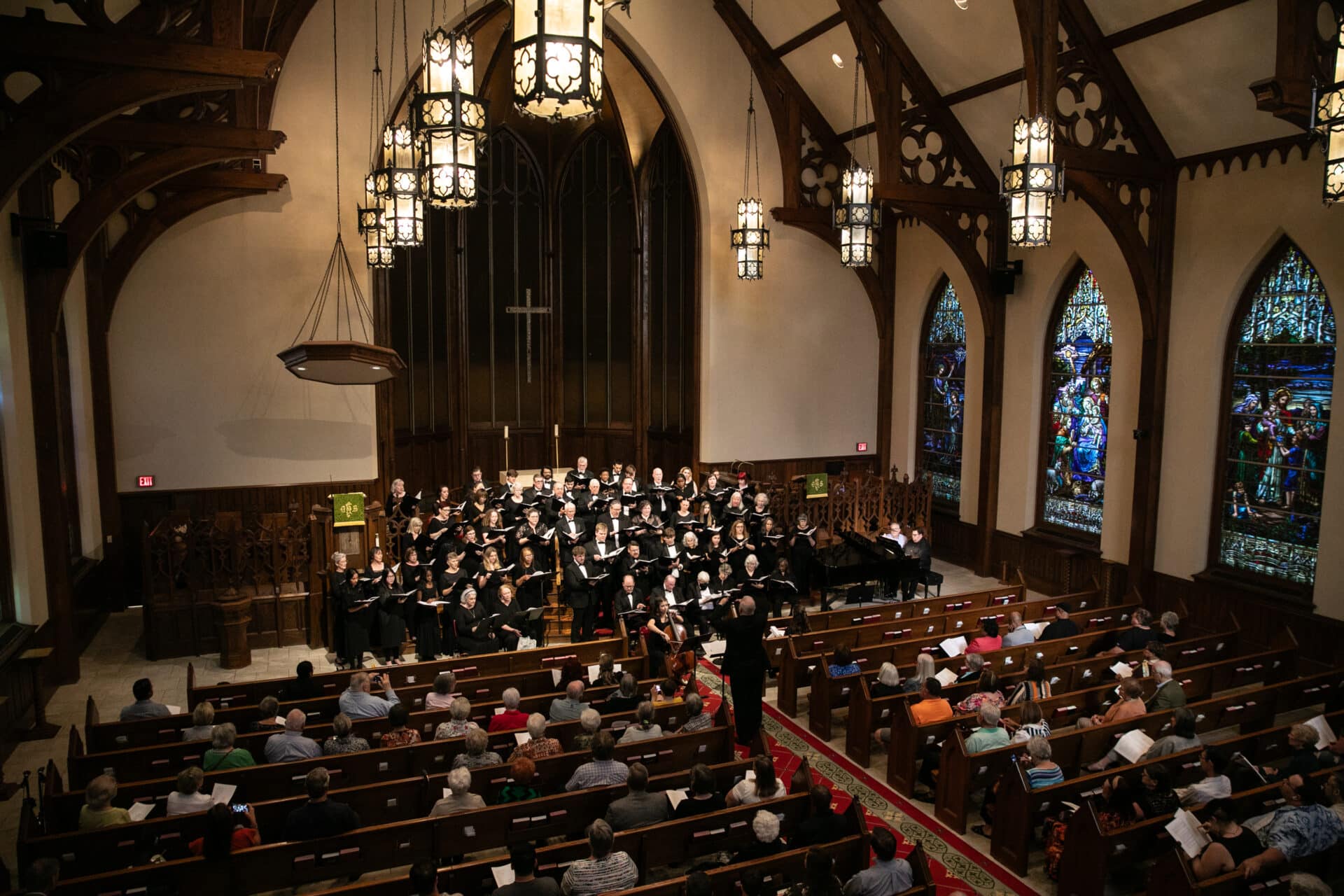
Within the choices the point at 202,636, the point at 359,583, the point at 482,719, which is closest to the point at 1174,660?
the point at 482,719

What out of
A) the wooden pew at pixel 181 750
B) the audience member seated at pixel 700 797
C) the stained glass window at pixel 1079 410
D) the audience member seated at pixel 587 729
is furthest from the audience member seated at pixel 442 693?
the stained glass window at pixel 1079 410

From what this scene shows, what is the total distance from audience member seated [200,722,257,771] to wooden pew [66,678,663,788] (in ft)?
0.55

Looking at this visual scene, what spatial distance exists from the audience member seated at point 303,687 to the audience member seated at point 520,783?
8.71 feet

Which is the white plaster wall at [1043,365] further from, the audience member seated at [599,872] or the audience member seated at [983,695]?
the audience member seated at [599,872]

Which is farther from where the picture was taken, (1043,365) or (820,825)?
(1043,365)

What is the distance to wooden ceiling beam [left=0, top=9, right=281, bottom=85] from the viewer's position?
6.88m

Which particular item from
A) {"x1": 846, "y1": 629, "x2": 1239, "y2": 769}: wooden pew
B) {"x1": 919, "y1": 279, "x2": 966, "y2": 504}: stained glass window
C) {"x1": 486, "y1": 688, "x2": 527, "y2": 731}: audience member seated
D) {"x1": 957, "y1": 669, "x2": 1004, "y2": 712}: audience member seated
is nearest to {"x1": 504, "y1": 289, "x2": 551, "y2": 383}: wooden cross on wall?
{"x1": 919, "y1": 279, "x2": 966, "y2": 504}: stained glass window

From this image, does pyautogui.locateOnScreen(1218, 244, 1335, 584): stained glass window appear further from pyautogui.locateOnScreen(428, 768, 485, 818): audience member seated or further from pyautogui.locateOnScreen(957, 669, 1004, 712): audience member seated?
pyautogui.locateOnScreen(428, 768, 485, 818): audience member seated

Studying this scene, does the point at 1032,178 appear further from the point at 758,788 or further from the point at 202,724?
the point at 202,724

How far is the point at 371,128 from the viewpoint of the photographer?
1452cm

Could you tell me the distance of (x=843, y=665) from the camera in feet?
30.5

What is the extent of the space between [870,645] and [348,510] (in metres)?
6.78

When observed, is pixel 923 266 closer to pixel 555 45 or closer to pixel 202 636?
pixel 202 636

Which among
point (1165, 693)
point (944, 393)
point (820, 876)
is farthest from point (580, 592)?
point (944, 393)
